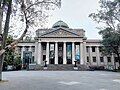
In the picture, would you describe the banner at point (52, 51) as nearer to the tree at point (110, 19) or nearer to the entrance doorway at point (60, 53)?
the entrance doorway at point (60, 53)

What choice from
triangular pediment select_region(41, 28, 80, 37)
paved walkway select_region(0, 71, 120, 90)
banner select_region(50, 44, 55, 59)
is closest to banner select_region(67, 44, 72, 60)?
triangular pediment select_region(41, 28, 80, 37)

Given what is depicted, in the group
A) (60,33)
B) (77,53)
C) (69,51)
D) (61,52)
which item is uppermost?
(60,33)

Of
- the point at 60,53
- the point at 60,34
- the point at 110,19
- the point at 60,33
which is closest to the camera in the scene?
the point at 110,19

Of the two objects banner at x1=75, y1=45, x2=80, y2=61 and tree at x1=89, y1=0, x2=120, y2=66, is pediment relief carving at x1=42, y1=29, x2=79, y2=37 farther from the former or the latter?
tree at x1=89, y1=0, x2=120, y2=66

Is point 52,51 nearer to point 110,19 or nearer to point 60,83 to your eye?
point 110,19

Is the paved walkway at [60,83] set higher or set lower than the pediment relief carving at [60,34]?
lower

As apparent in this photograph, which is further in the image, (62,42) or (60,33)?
(62,42)

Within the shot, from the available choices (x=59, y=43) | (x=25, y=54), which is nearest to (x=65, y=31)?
(x=59, y=43)

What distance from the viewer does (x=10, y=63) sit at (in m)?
50.8

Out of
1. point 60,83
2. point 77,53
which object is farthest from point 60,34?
point 60,83

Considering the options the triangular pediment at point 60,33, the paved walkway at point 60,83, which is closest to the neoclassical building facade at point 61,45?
the triangular pediment at point 60,33

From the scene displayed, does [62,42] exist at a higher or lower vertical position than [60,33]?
lower

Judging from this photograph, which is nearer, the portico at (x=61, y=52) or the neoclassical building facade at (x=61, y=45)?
the portico at (x=61, y=52)

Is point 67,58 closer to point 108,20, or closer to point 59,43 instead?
point 59,43
